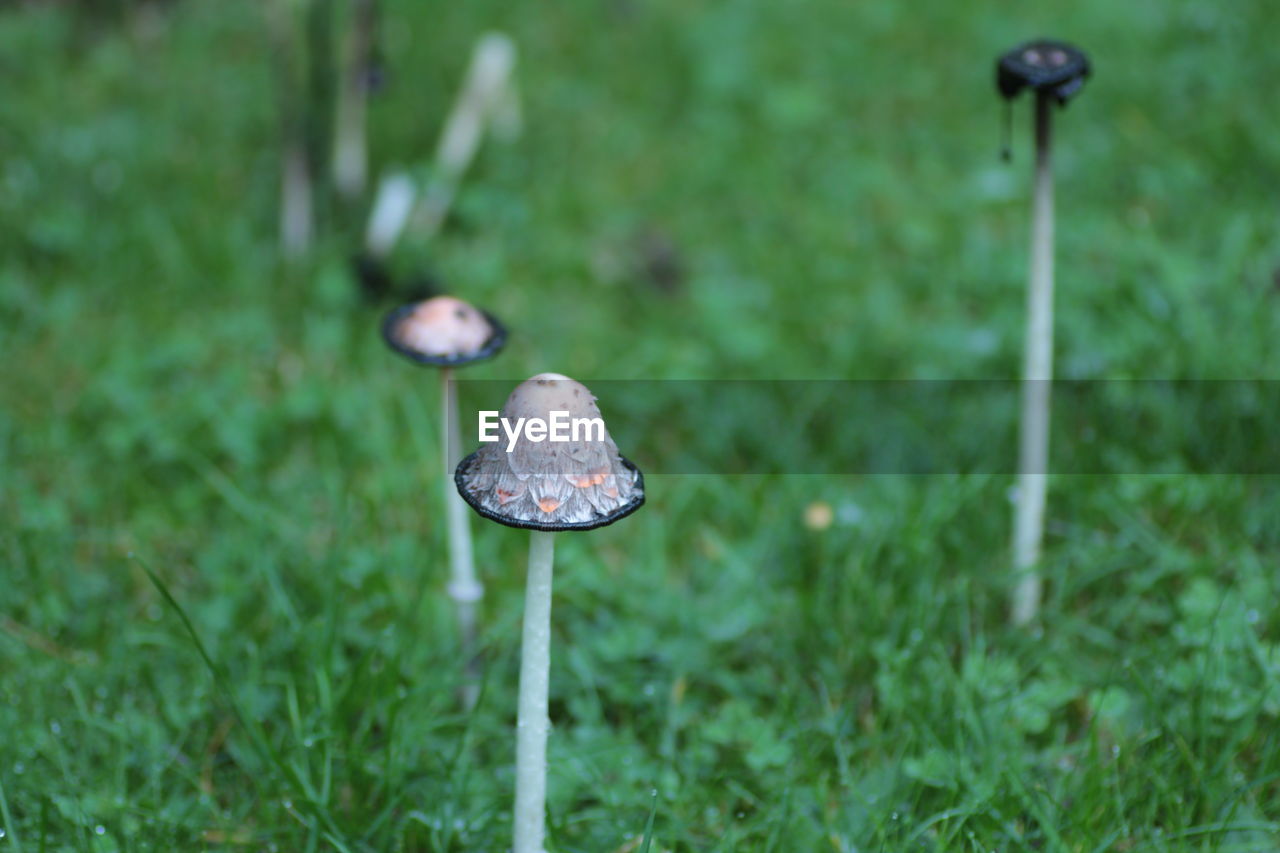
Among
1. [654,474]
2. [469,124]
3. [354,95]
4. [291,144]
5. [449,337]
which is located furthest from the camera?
[469,124]

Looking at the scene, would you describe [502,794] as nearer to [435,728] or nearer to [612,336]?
[435,728]

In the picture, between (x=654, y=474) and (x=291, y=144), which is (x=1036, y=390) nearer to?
(x=654, y=474)

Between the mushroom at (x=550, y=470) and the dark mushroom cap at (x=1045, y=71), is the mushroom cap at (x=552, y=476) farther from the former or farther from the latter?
the dark mushroom cap at (x=1045, y=71)

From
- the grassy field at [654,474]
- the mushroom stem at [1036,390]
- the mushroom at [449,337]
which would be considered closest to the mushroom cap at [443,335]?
the mushroom at [449,337]

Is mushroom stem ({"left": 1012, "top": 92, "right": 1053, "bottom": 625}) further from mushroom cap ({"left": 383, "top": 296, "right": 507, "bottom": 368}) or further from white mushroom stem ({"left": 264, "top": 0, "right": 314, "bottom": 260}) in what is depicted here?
white mushroom stem ({"left": 264, "top": 0, "right": 314, "bottom": 260})

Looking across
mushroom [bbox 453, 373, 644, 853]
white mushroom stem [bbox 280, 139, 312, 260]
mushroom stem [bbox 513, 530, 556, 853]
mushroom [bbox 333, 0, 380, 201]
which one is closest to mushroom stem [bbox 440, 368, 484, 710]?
mushroom stem [bbox 513, 530, 556, 853]

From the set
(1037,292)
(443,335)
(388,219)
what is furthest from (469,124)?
(1037,292)

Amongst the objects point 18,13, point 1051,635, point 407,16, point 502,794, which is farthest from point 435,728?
point 18,13
